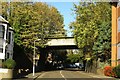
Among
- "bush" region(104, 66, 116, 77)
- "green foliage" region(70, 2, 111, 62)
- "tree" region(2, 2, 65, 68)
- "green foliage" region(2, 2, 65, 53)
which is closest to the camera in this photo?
"bush" region(104, 66, 116, 77)

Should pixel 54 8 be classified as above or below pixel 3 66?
above

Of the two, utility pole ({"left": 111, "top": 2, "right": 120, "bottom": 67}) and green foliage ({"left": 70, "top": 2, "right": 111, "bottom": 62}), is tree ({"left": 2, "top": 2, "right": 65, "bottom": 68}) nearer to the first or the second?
green foliage ({"left": 70, "top": 2, "right": 111, "bottom": 62})

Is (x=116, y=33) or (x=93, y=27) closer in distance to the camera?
(x=116, y=33)

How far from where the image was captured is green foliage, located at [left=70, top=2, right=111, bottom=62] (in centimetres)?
5866

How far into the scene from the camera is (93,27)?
202 feet

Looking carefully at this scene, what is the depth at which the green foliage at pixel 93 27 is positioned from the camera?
192 feet

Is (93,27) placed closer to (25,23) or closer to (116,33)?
(116,33)

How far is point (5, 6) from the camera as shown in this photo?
6862 centimetres

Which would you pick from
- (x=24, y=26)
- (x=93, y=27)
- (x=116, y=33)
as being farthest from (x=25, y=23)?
(x=116, y=33)

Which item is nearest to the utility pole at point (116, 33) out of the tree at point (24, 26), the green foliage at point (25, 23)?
the tree at point (24, 26)

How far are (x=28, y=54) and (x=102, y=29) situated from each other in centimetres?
1719

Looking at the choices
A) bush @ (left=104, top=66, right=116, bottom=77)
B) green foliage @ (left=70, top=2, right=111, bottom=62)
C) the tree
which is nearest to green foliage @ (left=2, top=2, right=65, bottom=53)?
the tree

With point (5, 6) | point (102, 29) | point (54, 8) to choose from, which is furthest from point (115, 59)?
point (54, 8)

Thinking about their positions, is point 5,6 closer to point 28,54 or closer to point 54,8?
point 28,54
